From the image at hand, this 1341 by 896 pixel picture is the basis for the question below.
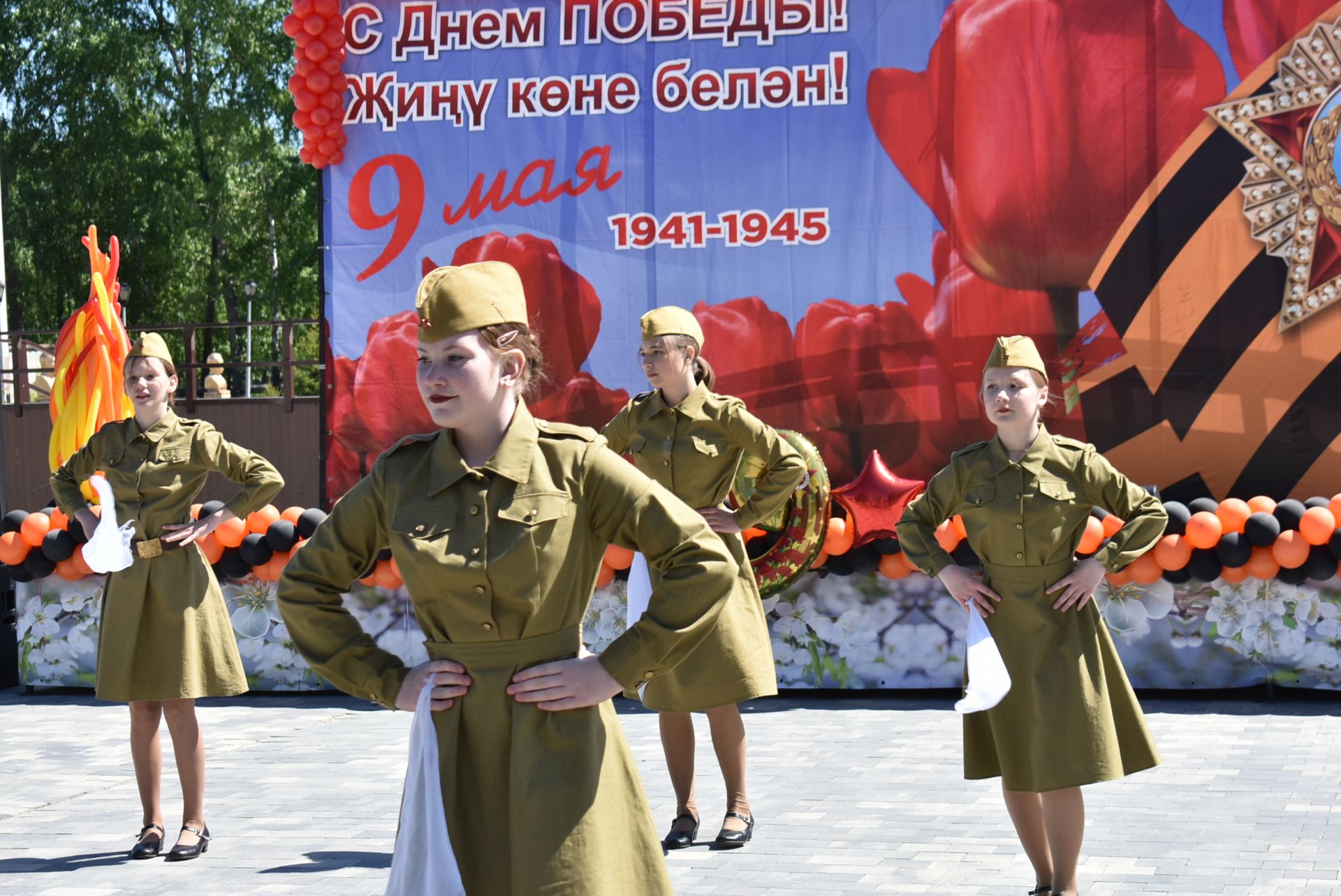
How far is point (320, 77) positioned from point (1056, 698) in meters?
7.01

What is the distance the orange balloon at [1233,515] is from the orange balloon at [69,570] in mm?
6639

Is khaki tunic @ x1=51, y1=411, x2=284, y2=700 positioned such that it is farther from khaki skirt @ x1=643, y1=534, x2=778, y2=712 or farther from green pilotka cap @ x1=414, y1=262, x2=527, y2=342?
green pilotka cap @ x1=414, y1=262, x2=527, y2=342

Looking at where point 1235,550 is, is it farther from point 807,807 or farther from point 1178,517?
point 807,807

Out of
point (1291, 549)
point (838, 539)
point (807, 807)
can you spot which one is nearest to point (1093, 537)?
point (1291, 549)

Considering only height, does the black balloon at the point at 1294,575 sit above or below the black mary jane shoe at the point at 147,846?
above

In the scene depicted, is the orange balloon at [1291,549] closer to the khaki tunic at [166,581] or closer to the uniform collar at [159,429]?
the khaki tunic at [166,581]

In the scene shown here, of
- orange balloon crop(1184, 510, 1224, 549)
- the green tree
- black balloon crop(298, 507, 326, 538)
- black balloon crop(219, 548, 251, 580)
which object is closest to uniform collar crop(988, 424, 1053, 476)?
orange balloon crop(1184, 510, 1224, 549)

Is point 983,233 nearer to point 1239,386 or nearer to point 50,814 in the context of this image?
point 1239,386

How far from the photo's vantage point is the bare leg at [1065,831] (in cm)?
462

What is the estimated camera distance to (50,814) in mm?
6918

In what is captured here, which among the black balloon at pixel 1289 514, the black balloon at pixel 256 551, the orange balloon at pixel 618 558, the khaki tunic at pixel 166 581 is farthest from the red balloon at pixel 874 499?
the khaki tunic at pixel 166 581

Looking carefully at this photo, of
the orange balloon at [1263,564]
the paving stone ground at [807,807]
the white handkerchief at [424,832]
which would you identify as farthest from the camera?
the orange balloon at [1263,564]

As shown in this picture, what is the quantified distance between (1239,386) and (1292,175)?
1.21m

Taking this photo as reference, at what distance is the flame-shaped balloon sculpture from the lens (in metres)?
8.36
